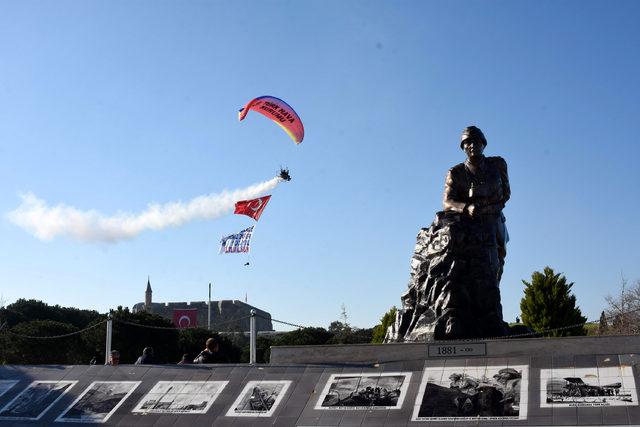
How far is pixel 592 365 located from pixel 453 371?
195cm

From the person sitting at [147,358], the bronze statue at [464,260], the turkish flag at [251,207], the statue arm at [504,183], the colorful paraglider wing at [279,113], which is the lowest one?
the person sitting at [147,358]

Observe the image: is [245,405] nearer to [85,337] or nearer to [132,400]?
[132,400]

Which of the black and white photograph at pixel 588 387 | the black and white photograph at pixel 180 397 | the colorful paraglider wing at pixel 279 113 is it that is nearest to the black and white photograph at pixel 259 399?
the black and white photograph at pixel 180 397

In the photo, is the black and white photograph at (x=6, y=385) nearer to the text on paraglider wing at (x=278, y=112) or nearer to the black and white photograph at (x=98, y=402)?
the black and white photograph at (x=98, y=402)

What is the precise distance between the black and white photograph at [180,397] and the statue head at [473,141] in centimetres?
670

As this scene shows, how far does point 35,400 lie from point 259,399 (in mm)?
4181

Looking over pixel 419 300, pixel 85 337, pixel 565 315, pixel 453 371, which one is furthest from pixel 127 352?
pixel 453 371

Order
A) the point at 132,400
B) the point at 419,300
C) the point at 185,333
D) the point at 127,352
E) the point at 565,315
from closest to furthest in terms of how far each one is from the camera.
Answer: the point at 132,400 → the point at 419,300 → the point at 565,315 → the point at 127,352 → the point at 185,333

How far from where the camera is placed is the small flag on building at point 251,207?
35.0 m

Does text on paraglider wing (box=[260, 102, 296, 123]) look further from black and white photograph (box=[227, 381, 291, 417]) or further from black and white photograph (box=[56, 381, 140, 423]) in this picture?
black and white photograph (box=[227, 381, 291, 417])

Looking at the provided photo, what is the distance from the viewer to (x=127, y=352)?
4634 centimetres

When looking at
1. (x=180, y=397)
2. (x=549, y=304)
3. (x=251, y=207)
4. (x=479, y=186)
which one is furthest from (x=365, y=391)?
(x=251, y=207)

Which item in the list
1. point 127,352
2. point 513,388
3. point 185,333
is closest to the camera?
point 513,388

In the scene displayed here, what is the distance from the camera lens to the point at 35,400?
1322cm
